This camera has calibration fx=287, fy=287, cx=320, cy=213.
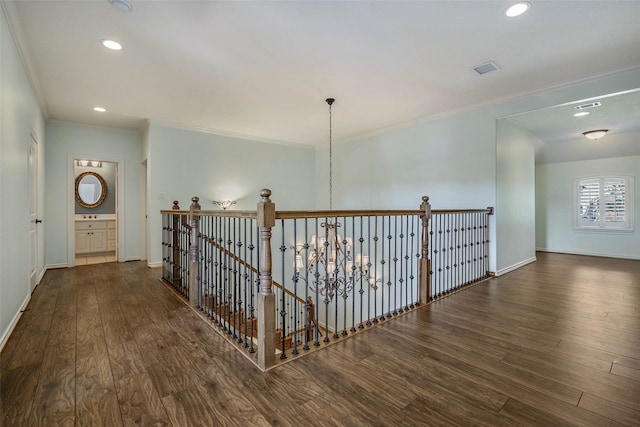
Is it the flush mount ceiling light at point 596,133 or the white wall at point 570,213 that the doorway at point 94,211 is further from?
the white wall at point 570,213

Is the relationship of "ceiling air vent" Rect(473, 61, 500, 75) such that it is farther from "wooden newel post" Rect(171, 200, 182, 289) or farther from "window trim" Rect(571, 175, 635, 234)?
"window trim" Rect(571, 175, 635, 234)

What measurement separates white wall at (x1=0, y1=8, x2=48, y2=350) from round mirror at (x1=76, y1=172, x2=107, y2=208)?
12.8 ft

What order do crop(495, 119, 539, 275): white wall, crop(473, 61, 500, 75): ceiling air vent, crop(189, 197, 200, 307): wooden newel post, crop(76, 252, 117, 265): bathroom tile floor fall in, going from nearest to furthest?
crop(189, 197, 200, 307): wooden newel post < crop(473, 61, 500, 75): ceiling air vent < crop(495, 119, 539, 275): white wall < crop(76, 252, 117, 265): bathroom tile floor

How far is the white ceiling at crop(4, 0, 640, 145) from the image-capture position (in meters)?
A: 2.38

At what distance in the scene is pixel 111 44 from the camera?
9.30ft

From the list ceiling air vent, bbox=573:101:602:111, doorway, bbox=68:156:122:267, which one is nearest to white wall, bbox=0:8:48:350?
doorway, bbox=68:156:122:267

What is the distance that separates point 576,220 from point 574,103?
4257 millimetres

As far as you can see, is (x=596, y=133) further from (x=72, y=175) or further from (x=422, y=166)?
(x=72, y=175)

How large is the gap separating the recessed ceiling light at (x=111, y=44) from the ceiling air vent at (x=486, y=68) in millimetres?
3834

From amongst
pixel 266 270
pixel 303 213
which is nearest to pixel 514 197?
pixel 303 213

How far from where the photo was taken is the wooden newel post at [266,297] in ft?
6.13

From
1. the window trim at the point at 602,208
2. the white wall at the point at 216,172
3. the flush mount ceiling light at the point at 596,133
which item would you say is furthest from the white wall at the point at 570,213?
the white wall at the point at 216,172

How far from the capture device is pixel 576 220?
6727 mm

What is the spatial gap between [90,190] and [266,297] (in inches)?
280
